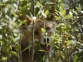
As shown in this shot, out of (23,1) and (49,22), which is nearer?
(23,1)

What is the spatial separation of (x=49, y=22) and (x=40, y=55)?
94cm

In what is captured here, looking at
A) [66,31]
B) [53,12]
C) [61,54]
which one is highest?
[53,12]

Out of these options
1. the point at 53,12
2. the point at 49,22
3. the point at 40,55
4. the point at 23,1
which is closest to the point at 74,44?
the point at 53,12

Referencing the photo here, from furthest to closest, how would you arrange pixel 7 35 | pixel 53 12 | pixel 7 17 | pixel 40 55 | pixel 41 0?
pixel 40 55
pixel 53 12
pixel 41 0
pixel 7 35
pixel 7 17

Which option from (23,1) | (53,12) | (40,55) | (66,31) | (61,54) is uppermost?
(23,1)

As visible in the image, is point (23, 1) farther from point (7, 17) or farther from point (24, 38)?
point (24, 38)

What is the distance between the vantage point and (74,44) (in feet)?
8.29

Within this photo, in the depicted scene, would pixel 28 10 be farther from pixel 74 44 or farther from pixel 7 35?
pixel 74 44

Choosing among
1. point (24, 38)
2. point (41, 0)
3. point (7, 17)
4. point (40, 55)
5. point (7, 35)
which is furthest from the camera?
point (24, 38)

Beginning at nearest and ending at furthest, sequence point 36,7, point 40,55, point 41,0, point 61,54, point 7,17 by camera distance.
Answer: point 7,17, point 36,7, point 41,0, point 61,54, point 40,55

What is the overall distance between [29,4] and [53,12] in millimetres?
645

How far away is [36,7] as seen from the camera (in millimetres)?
2213

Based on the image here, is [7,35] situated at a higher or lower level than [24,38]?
higher

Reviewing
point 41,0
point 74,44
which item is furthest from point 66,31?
point 41,0
